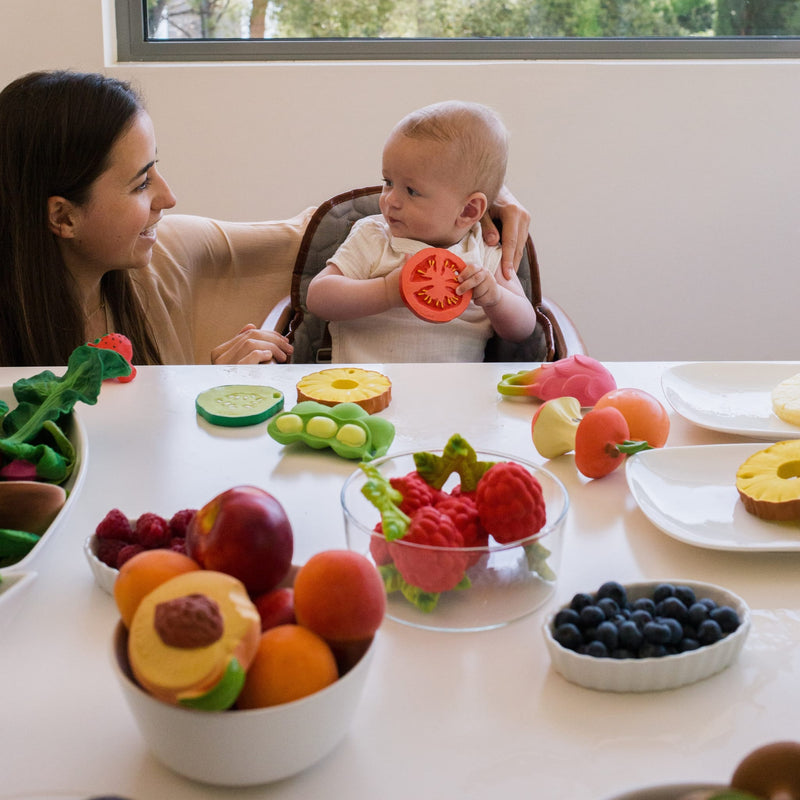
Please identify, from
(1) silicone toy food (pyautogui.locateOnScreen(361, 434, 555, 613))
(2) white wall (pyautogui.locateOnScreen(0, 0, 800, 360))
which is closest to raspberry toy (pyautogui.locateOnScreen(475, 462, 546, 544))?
(1) silicone toy food (pyautogui.locateOnScreen(361, 434, 555, 613))

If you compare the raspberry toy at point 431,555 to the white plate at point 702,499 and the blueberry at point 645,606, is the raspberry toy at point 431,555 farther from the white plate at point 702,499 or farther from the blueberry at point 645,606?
the white plate at point 702,499

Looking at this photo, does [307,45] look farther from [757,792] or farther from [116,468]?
[757,792]

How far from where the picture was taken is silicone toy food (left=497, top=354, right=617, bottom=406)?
3.74 feet

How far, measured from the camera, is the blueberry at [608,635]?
2.02ft

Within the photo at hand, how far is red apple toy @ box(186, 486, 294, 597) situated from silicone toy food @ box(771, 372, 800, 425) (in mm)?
713

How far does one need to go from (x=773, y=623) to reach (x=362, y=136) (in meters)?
2.26

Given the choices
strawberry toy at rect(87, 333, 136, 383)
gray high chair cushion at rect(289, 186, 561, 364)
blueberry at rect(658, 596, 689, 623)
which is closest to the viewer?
blueberry at rect(658, 596, 689, 623)

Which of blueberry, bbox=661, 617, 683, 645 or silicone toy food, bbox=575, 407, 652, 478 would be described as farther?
silicone toy food, bbox=575, 407, 652, 478

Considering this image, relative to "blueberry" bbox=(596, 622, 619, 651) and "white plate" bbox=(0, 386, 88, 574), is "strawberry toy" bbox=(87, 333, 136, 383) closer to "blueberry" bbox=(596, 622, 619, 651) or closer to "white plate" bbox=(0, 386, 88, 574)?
"white plate" bbox=(0, 386, 88, 574)

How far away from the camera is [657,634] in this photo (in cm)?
61

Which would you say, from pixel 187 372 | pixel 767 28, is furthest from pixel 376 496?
pixel 767 28

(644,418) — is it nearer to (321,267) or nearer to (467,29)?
(321,267)

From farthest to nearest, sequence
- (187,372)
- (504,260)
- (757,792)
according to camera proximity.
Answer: (504,260) → (187,372) → (757,792)

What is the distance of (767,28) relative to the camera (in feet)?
9.18
